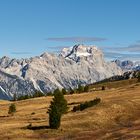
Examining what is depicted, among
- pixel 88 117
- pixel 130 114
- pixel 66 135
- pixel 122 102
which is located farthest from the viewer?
pixel 122 102

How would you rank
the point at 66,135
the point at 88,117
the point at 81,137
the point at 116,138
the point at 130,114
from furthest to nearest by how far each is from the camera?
the point at 130,114 → the point at 88,117 → the point at 66,135 → the point at 81,137 → the point at 116,138

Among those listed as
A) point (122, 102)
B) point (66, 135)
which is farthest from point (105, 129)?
point (122, 102)

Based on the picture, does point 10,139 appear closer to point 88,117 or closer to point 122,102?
point 88,117

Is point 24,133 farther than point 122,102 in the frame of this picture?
No

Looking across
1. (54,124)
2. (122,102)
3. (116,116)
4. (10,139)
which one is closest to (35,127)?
(54,124)

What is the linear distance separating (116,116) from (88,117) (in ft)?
22.4

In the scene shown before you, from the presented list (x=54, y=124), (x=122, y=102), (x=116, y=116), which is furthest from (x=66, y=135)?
(x=122, y=102)

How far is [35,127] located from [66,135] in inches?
352

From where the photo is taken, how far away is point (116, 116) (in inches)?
3354

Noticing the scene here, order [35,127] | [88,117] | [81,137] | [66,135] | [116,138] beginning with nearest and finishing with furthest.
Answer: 1. [116,138]
2. [81,137]
3. [66,135]
4. [35,127]
5. [88,117]

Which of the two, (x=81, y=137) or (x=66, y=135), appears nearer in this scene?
(x=81, y=137)

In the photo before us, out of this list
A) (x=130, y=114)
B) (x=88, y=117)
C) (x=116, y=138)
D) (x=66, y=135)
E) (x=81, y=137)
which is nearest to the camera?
(x=116, y=138)

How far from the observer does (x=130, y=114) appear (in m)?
87.4

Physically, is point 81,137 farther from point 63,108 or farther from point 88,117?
point 63,108
